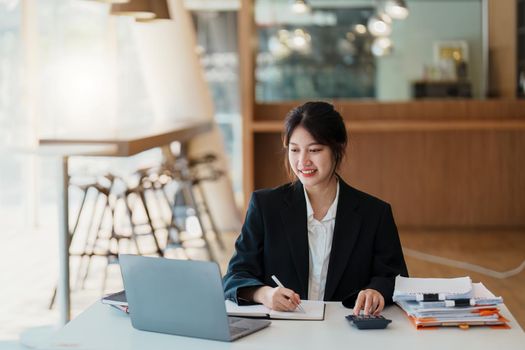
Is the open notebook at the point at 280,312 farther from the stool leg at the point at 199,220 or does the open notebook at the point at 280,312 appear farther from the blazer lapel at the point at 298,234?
the stool leg at the point at 199,220

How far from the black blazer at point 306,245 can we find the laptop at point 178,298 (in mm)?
481

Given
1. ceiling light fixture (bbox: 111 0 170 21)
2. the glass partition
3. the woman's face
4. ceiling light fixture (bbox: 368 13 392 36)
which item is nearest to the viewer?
the woman's face

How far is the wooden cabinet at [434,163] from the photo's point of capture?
8469 mm

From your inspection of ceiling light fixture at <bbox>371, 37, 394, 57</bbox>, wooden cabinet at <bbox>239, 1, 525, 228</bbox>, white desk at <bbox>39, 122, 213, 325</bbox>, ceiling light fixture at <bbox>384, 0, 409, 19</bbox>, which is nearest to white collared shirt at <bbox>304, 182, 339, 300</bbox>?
white desk at <bbox>39, 122, 213, 325</bbox>

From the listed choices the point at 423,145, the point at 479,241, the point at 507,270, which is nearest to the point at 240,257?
the point at 507,270

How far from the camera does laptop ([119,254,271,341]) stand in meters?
2.19

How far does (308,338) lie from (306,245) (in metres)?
0.58

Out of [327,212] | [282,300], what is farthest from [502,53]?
[282,300]

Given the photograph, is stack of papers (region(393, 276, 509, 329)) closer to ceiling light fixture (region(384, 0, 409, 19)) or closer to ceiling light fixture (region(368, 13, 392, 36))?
ceiling light fixture (region(384, 0, 409, 19))

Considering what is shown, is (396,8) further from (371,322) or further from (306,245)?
(371,322)

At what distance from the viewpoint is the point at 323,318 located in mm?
2480

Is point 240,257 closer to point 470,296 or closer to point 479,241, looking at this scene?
point 470,296

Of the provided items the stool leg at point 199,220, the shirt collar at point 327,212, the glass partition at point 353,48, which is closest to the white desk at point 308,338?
the shirt collar at point 327,212

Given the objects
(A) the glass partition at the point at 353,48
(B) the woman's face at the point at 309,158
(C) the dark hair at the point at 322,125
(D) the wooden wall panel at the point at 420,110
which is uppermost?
(A) the glass partition at the point at 353,48
